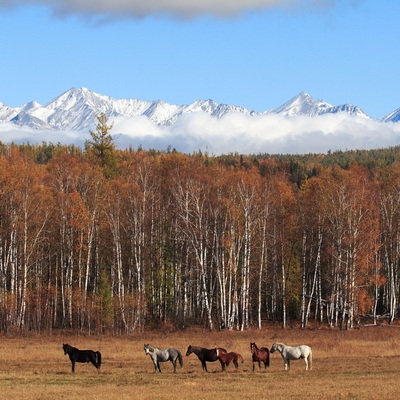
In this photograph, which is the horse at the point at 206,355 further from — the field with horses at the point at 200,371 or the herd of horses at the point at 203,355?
the field with horses at the point at 200,371

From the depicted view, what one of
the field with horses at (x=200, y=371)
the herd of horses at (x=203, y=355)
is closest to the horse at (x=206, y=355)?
the herd of horses at (x=203, y=355)

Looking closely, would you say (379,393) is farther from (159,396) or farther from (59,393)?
(59,393)

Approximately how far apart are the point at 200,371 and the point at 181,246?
34499mm

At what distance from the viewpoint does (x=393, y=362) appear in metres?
40.8

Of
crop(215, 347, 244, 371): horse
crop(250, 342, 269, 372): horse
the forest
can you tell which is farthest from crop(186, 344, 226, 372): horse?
the forest

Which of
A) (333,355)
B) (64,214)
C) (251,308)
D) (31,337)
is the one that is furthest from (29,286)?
(333,355)

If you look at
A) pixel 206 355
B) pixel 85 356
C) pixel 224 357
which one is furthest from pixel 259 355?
pixel 85 356

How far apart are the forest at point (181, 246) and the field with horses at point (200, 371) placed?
687 centimetres

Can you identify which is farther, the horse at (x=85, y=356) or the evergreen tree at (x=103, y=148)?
the evergreen tree at (x=103, y=148)

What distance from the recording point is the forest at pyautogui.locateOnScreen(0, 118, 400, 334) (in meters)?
64.0

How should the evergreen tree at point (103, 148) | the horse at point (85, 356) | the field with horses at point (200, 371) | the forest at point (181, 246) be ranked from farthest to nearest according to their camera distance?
the evergreen tree at point (103, 148) < the forest at point (181, 246) < the horse at point (85, 356) < the field with horses at point (200, 371)

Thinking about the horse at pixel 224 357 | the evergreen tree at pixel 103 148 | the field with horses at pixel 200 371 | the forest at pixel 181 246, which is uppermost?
the evergreen tree at pixel 103 148

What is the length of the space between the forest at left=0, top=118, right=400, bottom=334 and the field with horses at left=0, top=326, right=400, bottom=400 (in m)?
6.87

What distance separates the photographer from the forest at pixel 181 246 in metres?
64.0
